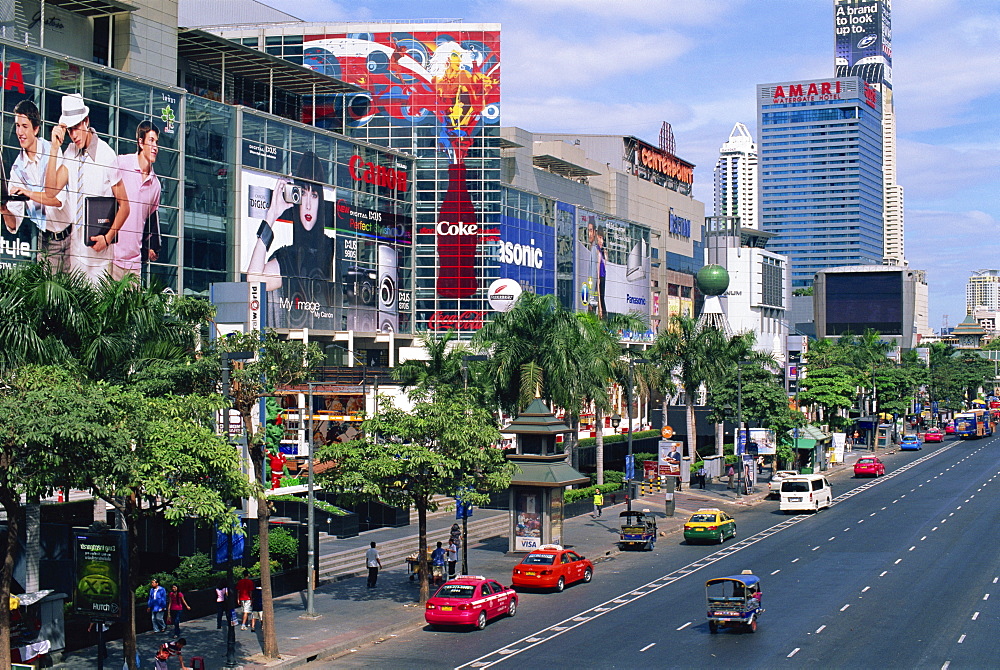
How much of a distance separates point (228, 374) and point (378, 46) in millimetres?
78578

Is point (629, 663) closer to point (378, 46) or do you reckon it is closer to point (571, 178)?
point (378, 46)

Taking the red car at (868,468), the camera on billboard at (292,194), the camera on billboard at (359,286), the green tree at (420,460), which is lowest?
the red car at (868,468)

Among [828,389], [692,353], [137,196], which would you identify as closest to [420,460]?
[137,196]

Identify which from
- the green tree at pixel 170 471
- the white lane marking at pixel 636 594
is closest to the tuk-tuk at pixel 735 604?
the white lane marking at pixel 636 594

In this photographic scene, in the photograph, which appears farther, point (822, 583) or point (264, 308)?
point (264, 308)

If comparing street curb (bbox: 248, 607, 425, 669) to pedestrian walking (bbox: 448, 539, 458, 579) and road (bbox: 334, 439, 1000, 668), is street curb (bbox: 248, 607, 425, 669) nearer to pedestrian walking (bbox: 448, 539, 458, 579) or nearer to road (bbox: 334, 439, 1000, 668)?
road (bbox: 334, 439, 1000, 668)

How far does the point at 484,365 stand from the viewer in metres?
62.6

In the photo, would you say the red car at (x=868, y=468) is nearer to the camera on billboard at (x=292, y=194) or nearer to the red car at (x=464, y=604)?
the camera on billboard at (x=292, y=194)

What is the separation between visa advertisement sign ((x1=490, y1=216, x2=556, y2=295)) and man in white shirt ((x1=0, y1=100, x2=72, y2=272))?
1972 inches

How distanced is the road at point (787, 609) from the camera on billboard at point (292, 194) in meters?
40.7

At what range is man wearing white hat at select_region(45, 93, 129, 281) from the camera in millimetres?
63781

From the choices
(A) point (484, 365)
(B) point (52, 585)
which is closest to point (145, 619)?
(B) point (52, 585)

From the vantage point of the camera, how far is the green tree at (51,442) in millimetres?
23953

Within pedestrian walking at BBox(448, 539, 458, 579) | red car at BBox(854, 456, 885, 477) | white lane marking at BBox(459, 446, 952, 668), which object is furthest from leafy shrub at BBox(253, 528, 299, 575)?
red car at BBox(854, 456, 885, 477)
